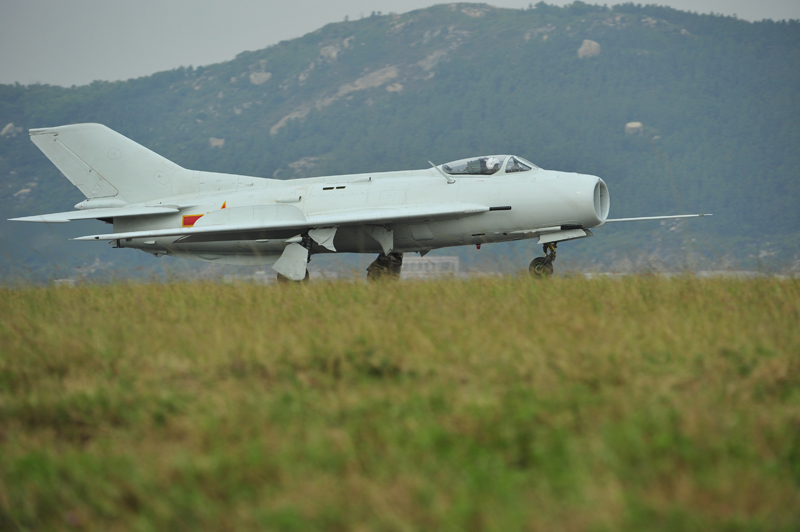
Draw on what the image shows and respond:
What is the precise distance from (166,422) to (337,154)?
130261 mm

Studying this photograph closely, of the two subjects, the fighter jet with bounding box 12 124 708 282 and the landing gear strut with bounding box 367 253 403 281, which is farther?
the landing gear strut with bounding box 367 253 403 281

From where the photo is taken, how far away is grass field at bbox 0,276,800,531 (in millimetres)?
3273

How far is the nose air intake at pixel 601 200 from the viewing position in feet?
39.3

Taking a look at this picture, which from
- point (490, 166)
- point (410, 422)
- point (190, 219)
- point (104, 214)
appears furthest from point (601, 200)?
point (104, 214)

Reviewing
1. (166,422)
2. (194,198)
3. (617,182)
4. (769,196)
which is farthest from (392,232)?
(769,196)

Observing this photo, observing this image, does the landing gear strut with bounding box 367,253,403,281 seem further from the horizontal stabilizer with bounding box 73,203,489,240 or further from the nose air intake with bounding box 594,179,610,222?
the nose air intake with bounding box 594,179,610,222

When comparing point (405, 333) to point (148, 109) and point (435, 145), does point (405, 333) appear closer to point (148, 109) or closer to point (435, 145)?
point (435, 145)

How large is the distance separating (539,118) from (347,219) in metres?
139

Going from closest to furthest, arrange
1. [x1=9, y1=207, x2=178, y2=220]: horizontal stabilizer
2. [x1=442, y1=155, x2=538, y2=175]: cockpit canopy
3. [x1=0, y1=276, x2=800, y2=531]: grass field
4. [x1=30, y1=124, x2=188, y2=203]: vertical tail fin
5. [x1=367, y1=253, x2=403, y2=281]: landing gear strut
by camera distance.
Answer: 1. [x1=0, y1=276, x2=800, y2=531]: grass field
2. [x1=442, y1=155, x2=538, y2=175]: cockpit canopy
3. [x1=367, y1=253, x2=403, y2=281]: landing gear strut
4. [x1=9, y1=207, x2=178, y2=220]: horizontal stabilizer
5. [x1=30, y1=124, x2=188, y2=203]: vertical tail fin

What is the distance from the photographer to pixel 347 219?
12.1 meters

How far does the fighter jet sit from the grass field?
17.7ft

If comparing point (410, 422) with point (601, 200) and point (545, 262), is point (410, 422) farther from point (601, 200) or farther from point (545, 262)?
point (601, 200)

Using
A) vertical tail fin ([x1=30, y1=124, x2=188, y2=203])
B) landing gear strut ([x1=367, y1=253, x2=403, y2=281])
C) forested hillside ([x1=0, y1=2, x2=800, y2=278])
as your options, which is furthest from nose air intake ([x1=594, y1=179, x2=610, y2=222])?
forested hillside ([x1=0, y1=2, x2=800, y2=278])

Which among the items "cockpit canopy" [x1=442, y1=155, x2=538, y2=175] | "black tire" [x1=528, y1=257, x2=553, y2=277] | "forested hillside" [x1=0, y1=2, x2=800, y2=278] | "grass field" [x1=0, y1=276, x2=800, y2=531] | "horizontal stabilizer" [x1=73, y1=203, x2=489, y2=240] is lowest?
"grass field" [x1=0, y1=276, x2=800, y2=531]
